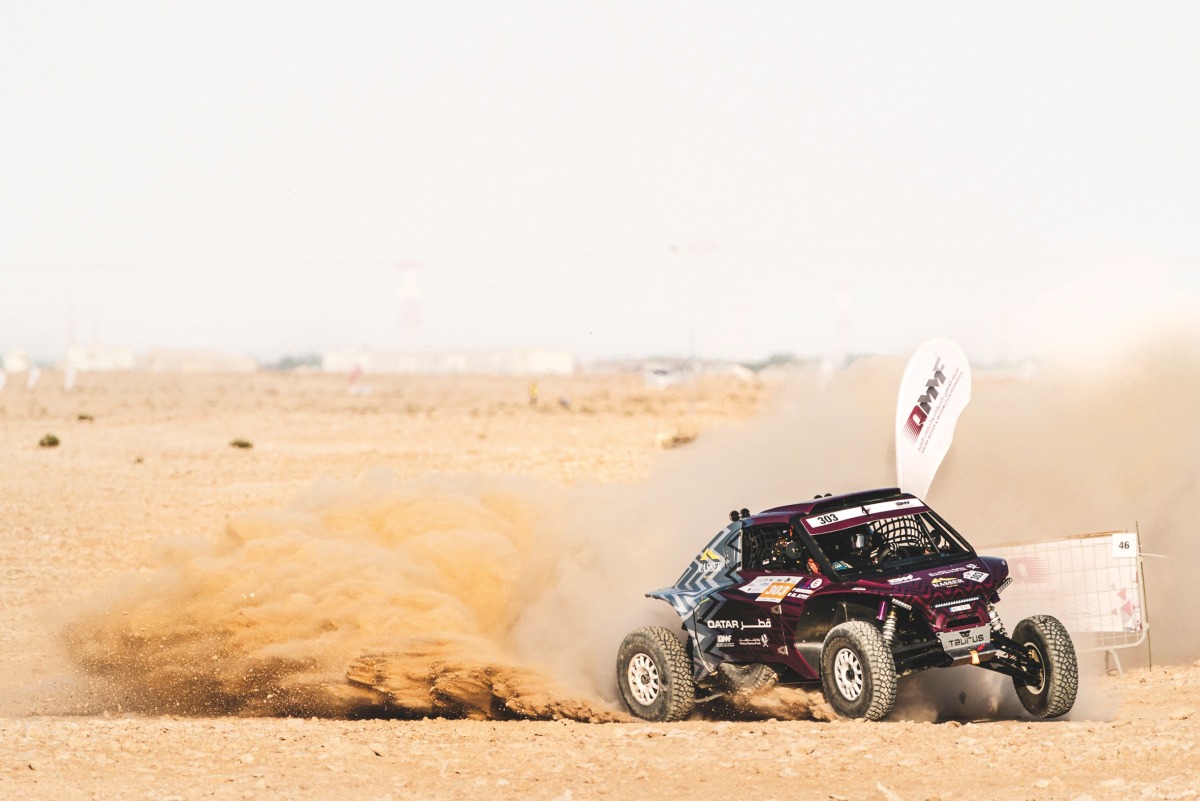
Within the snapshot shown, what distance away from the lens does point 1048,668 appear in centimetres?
1039

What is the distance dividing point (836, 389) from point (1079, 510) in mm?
3851

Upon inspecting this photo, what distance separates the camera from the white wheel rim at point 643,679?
11852 mm

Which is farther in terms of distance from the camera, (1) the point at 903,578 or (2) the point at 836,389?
(2) the point at 836,389

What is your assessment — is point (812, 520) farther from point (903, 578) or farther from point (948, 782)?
point (948, 782)

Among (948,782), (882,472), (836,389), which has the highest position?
(836,389)

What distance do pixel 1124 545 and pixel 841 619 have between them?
392 cm

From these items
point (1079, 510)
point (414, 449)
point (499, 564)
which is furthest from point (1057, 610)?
point (414, 449)

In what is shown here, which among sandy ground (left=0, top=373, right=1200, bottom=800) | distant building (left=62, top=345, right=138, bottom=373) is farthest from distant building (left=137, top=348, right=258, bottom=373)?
sandy ground (left=0, top=373, right=1200, bottom=800)

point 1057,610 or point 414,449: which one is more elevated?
point 414,449

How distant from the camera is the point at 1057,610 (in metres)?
13.1

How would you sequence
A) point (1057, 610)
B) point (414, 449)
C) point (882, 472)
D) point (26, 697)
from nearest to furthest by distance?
1. point (1057, 610)
2. point (26, 697)
3. point (882, 472)
4. point (414, 449)

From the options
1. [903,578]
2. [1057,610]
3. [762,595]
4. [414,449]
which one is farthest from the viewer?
[414,449]

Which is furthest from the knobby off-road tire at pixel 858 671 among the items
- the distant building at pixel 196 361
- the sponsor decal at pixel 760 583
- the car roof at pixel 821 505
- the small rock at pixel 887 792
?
the distant building at pixel 196 361

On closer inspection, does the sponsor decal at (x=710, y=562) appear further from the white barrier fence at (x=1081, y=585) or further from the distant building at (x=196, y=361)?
the distant building at (x=196, y=361)
